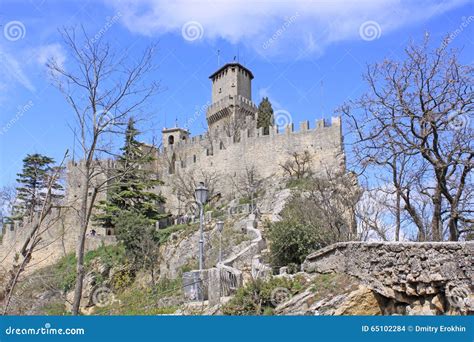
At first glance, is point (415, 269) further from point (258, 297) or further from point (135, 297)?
point (135, 297)

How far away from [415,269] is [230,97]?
45.4 meters

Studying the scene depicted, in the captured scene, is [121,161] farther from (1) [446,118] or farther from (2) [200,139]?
(2) [200,139]

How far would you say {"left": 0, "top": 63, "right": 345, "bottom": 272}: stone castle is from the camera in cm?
3722

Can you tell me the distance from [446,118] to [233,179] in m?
30.7

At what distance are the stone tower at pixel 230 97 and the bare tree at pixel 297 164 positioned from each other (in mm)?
13418

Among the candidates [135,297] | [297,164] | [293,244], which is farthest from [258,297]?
[297,164]

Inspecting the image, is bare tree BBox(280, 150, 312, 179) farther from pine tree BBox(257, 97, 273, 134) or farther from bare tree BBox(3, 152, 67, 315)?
bare tree BBox(3, 152, 67, 315)

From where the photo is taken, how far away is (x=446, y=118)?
35.3ft

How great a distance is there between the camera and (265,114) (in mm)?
47812

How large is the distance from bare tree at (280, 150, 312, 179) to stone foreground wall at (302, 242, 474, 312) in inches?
1092

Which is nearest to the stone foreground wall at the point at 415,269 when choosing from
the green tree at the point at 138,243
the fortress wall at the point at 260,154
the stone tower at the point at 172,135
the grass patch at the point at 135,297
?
the grass patch at the point at 135,297

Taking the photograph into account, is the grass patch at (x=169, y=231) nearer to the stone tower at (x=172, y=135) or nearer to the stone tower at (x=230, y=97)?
the stone tower at (x=230, y=97)

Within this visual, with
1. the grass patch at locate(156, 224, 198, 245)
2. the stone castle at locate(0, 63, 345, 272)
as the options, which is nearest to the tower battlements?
the stone castle at locate(0, 63, 345, 272)

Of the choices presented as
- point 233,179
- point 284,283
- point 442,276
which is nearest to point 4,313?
point 284,283
